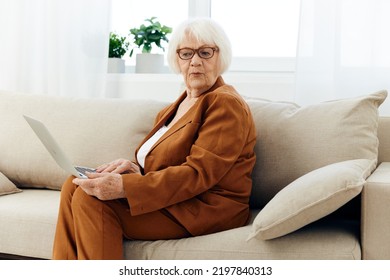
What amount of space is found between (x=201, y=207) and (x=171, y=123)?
1.32 feet

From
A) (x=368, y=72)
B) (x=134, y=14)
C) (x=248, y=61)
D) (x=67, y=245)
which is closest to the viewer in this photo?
(x=67, y=245)

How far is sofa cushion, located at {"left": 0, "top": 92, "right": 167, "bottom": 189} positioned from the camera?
245 cm

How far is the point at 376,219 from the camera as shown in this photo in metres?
1.66

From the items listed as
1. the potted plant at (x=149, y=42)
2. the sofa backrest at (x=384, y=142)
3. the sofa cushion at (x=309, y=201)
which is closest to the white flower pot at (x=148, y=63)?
→ the potted plant at (x=149, y=42)

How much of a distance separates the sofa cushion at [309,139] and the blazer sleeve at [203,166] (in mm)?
271

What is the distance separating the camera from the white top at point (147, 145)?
2.13 m

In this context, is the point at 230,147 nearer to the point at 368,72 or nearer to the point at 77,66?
the point at 368,72

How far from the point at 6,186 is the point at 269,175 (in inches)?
42.3

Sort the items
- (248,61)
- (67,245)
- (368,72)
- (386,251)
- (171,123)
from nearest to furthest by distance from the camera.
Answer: (386,251) < (67,245) < (171,123) < (368,72) < (248,61)

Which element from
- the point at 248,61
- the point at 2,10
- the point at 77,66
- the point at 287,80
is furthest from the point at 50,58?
the point at 287,80

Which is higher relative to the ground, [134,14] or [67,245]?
[134,14]

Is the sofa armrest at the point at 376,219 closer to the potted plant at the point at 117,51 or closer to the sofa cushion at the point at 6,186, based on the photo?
the sofa cushion at the point at 6,186
